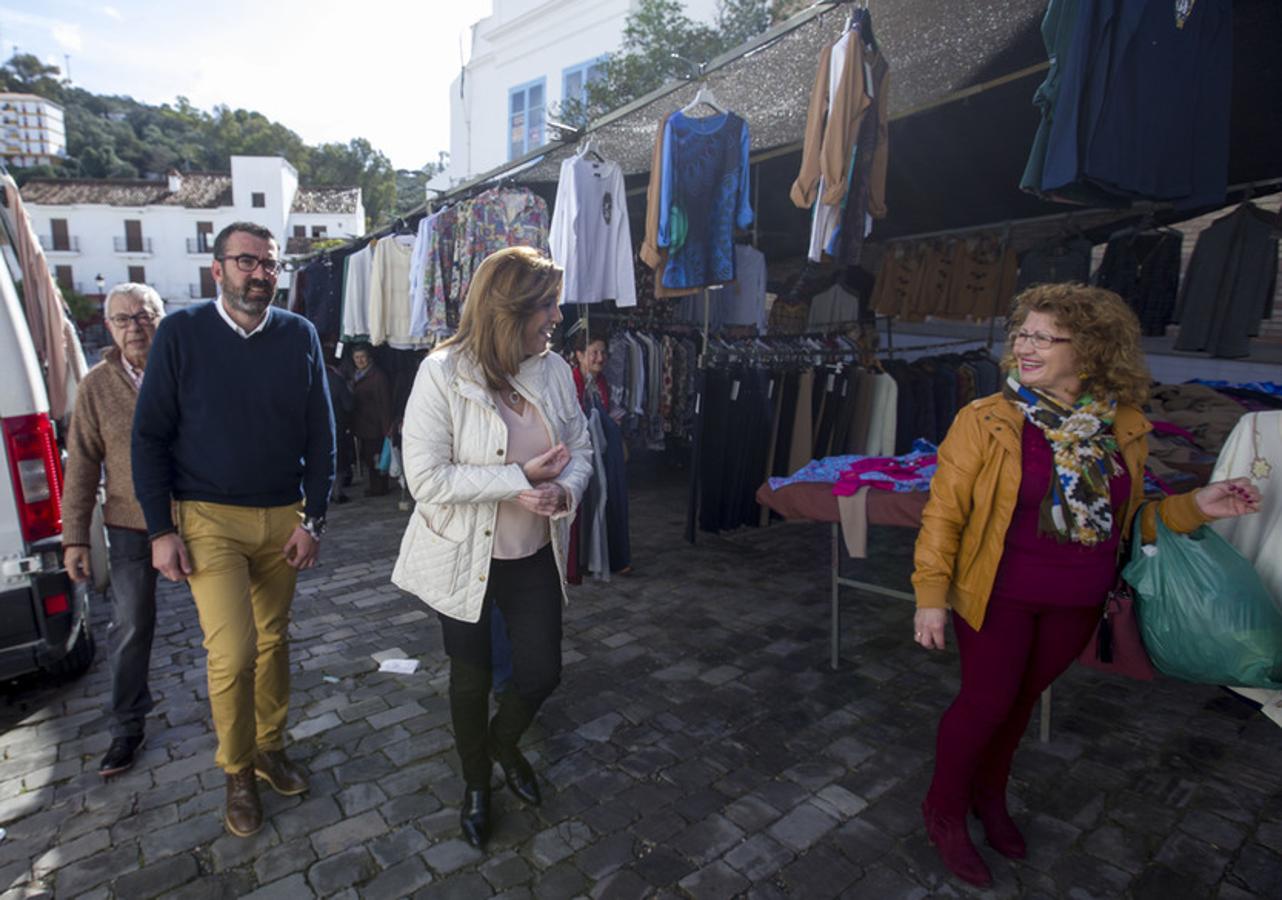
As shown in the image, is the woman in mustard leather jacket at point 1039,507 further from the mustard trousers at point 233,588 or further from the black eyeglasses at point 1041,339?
the mustard trousers at point 233,588

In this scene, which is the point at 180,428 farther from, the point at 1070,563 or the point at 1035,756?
the point at 1035,756

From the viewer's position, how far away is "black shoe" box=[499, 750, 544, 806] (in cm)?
276

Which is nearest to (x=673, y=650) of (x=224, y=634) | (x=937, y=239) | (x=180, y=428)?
(x=224, y=634)

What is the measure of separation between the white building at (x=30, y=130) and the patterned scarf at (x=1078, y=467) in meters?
85.8

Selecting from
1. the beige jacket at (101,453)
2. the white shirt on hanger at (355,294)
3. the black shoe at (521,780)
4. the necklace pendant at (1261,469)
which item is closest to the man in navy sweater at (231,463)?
the beige jacket at (101,453)

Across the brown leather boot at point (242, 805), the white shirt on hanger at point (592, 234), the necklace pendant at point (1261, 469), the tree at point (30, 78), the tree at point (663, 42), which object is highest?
the tree at point (30, 78)

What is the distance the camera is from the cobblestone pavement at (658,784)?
242 centimetres

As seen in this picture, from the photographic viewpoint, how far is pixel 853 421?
6672 mm

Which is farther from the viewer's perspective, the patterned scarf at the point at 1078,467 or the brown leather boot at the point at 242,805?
the brown leather boot at the point at 242,805

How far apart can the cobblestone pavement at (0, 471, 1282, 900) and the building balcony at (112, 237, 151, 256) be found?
55.9 m

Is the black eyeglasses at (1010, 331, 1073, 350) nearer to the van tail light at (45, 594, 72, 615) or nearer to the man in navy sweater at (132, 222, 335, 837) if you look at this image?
the man in navy sweater at (132, 222, 335, 837)

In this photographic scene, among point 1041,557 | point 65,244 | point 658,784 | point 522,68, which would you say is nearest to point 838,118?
point 1041,557

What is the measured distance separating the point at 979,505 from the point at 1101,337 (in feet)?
2.08

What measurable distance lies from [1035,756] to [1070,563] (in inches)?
56.9
